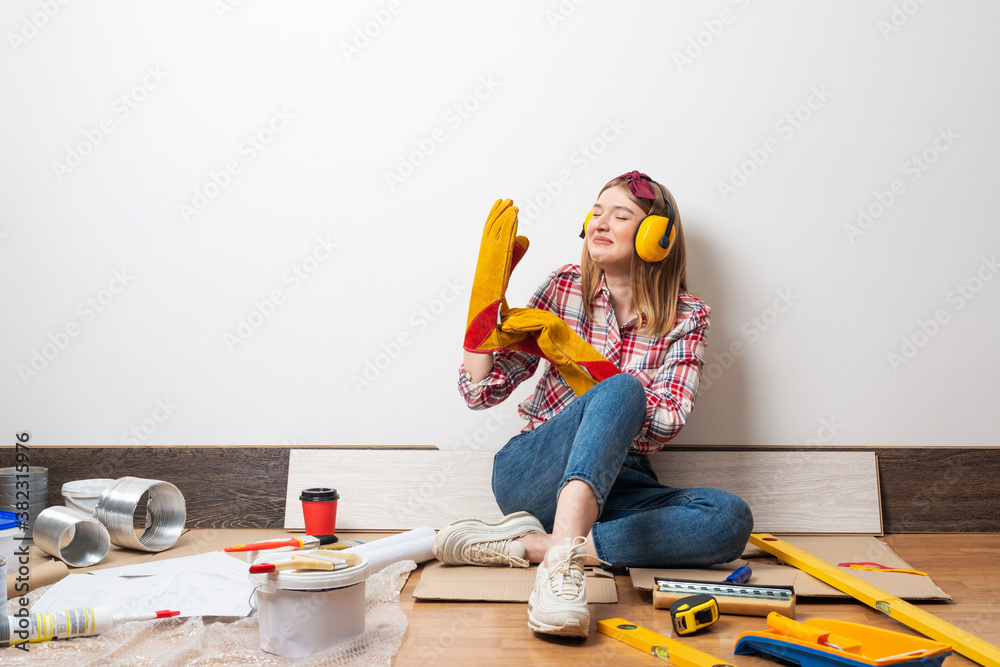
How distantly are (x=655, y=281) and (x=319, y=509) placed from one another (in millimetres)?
1033

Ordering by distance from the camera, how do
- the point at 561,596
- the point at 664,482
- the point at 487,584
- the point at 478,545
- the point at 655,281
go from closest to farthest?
1. the point at 561,596
2. the point at 487,584
3. the point at 478,545
4. the point at 655,281
5. the point at 664,482

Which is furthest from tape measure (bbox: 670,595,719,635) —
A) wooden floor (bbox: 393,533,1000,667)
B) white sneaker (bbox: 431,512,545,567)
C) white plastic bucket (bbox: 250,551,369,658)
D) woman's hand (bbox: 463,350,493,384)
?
woman's hand (bbox: 463,350,493,384)

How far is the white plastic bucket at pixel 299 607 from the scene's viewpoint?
1076 millimetres

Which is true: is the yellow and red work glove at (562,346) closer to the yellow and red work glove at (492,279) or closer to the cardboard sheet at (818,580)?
the yellow and red work glove at (492,279)

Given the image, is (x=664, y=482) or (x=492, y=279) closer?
(x=492, y=279)

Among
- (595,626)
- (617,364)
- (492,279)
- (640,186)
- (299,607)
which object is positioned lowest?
(595,626)

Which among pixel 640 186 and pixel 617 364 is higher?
pixel 640 186

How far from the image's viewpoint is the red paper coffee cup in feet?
6.02

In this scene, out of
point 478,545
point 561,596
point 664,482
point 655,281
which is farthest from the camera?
point 664,482

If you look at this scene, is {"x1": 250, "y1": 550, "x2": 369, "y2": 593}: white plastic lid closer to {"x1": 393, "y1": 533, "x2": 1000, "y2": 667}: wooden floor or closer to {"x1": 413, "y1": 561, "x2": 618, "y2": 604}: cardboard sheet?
{"x1": 393, "y1": 533, "x2": 1000, "y2": 667}: wooden floor

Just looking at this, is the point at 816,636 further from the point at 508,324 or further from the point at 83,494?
the point at 83,494

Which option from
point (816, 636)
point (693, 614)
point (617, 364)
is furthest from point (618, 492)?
point (816, 636)

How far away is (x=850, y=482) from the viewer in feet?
6.56

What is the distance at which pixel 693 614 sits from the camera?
1.21 metres
